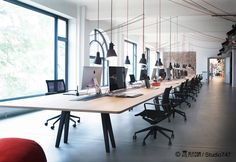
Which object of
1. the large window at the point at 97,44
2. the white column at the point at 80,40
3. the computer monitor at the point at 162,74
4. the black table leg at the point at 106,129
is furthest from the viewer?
the large window at the point at 97,44

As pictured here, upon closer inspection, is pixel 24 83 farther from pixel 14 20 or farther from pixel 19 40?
pixel 14 20

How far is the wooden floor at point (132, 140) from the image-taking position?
3877 mm

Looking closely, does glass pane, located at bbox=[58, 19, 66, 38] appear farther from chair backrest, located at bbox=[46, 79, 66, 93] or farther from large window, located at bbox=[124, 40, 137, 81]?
large window, located at bbox=[124, 40, 137, 81]

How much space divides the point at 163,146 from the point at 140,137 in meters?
0.65

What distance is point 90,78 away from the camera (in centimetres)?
512

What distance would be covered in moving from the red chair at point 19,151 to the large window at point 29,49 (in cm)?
598

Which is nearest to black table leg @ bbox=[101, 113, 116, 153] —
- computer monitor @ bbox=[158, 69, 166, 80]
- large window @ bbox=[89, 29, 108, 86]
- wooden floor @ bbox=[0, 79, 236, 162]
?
wooden floor @ bbox=[0, 79, 236, 162]

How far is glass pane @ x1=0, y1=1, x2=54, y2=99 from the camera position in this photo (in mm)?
7410

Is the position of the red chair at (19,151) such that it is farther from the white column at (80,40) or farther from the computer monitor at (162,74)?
the computer monitor at (162,74)

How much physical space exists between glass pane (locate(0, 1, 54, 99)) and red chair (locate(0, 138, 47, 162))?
598cm

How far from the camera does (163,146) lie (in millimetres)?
4426

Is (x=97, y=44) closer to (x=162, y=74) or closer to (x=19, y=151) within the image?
(x=162, y=74)

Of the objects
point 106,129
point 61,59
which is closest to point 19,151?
point 106,129

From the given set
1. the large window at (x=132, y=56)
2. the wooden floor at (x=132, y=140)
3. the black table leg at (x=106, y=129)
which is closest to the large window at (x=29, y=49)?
the wooden floor at (x=132, y=140)
